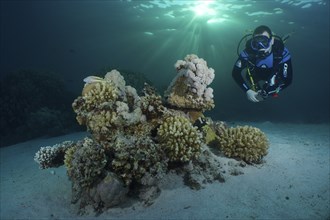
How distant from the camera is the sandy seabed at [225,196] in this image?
4797mm

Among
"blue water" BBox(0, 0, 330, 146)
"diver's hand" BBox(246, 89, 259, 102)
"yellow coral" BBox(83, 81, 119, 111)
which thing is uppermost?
"blue water" BBox(0, 0, 330, 146)

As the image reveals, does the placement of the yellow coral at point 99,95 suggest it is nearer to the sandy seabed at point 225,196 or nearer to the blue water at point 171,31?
the sandy seabed at point 225,196

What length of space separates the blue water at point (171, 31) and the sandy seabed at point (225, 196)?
1060 cm

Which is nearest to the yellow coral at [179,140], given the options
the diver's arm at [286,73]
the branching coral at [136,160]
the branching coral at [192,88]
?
the branching coral at [136,160]

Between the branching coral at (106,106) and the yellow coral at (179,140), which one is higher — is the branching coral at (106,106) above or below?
above

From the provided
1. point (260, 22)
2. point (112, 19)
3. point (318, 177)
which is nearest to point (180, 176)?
point (318, 177)

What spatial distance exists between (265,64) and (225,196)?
4.17 meters

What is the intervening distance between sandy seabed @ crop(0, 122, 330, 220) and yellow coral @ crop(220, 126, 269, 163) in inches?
11.2

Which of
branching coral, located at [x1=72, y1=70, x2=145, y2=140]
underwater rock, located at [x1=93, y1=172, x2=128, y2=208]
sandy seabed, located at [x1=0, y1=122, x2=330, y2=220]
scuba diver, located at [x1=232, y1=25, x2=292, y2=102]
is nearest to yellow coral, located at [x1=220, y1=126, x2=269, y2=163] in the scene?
sandy seabed, located at [x1=0, y1=122, x2=330, y2=220]

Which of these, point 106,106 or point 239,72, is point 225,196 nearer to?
point 106,106

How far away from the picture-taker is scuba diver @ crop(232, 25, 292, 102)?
285 inches

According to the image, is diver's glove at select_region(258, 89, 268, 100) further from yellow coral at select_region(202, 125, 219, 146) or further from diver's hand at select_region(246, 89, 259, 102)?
yellow coral at select_region(202, 125, 219, 146)

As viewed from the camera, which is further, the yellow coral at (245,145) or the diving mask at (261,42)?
the diving mask at (261,42)

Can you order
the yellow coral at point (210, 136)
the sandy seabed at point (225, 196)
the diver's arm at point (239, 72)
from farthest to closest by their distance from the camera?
the diver's arm at point (239, 72)
the yellow coral at point (210, 136)
the sandy seabed at point (225, 196)
